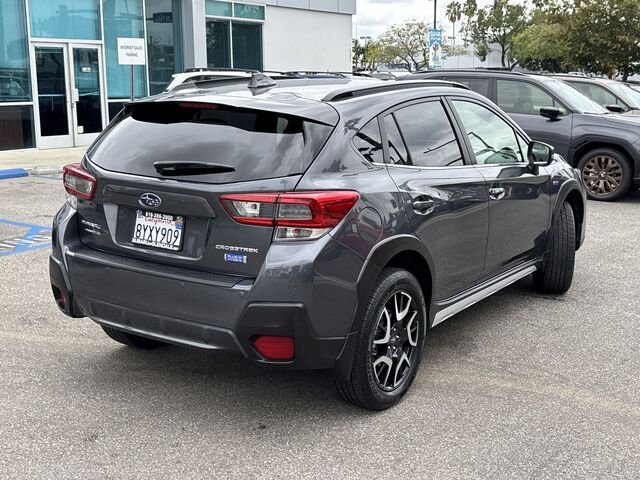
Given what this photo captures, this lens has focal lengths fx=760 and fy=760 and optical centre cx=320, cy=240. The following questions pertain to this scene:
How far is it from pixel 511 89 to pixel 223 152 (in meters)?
9.09

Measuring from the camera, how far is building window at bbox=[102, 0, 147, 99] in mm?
18219

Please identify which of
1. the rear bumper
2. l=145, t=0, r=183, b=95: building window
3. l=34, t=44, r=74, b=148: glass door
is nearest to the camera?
the rear bumper

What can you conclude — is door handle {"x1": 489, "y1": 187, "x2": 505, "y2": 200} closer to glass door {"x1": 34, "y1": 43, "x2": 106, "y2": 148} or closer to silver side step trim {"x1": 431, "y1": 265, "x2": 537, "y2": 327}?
silver side step trim {"x1": 431, "y1": 265, "x2": 537, "y2": 327}

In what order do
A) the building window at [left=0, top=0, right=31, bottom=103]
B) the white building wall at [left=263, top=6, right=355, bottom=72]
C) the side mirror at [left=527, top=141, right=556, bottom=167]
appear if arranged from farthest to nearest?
the white building wall at [left=263, top=6, right=355, bottom=72]
the building window at [left=0, top=0, right=31, bottom=103]
the side mirror at [left=527, top=141, right=556, bottom=167]

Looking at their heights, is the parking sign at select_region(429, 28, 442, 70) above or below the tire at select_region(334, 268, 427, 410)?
above

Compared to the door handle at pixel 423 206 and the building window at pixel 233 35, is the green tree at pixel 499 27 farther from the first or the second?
the door handle at pixel 423 206

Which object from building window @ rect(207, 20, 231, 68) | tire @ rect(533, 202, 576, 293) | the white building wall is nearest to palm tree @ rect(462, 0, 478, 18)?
the white building wall

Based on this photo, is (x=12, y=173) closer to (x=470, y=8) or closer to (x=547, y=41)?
(x=547, y=41)

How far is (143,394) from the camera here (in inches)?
163

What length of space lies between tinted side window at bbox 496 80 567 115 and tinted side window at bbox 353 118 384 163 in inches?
329

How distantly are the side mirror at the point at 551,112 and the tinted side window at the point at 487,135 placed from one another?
633 centimetres

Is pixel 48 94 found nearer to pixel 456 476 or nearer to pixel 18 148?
pixel 18 148

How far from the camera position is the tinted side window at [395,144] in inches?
162

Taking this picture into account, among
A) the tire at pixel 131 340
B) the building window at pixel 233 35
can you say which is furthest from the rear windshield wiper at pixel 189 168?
the building window at pixel 233 35
